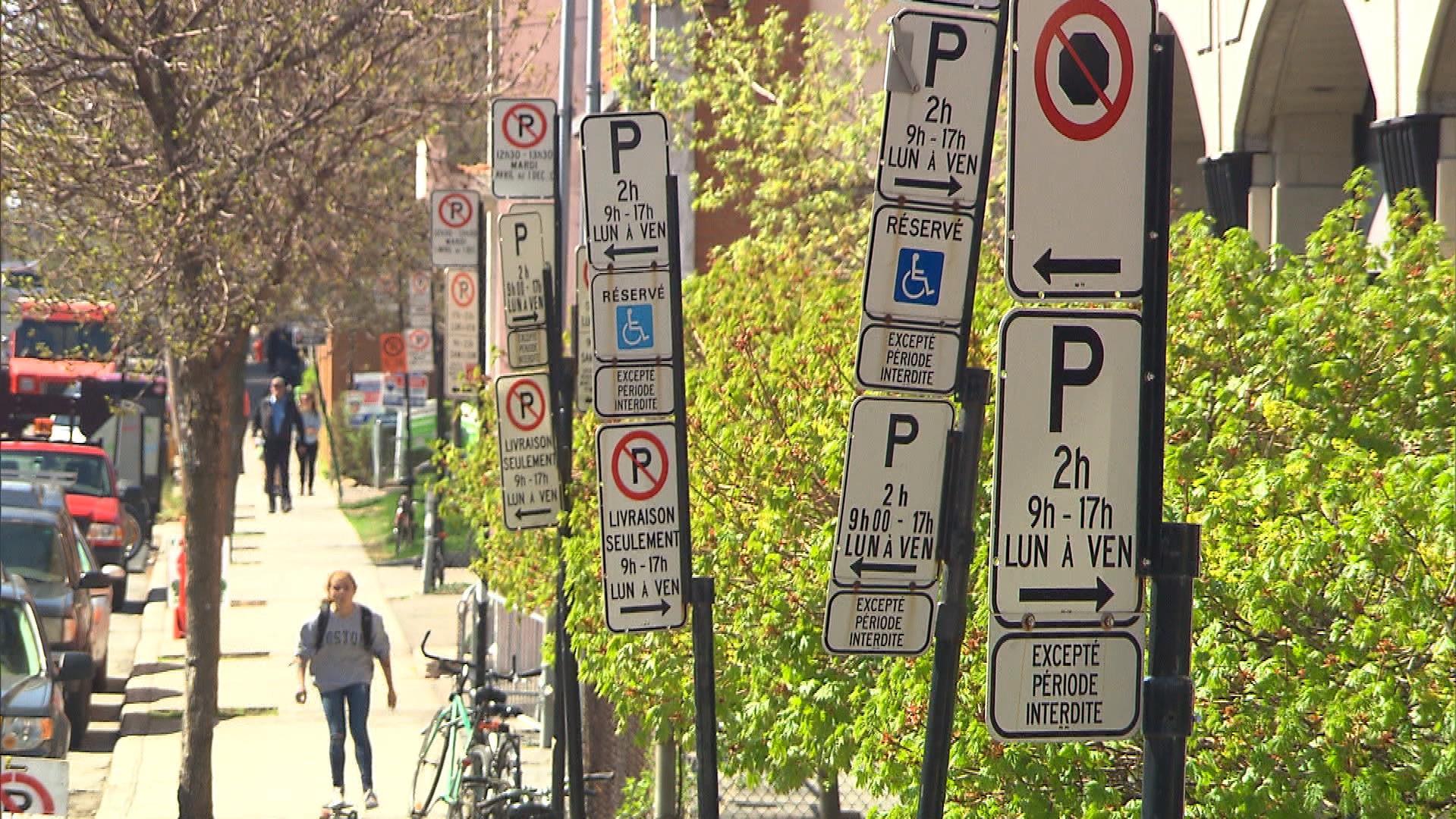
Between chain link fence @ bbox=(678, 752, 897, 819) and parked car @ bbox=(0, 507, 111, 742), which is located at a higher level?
parked car @ bbox=(0, 507, 111, 742)

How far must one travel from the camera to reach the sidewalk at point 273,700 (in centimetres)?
1532

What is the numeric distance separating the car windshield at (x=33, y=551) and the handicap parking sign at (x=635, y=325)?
1233 cm

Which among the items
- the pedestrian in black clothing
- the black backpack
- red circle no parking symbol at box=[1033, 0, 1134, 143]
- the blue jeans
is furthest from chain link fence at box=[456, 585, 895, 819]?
the pedestrian in black clothing

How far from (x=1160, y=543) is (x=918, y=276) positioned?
164 cm

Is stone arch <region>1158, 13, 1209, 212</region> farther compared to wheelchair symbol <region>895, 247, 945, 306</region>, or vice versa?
stone arch <region>1158, 13, 1209, 212</region>

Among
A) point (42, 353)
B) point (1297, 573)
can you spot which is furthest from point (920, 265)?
point (42, 353)

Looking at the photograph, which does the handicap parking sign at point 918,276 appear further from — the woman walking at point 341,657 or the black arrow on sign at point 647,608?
the woman walking at point 341,657

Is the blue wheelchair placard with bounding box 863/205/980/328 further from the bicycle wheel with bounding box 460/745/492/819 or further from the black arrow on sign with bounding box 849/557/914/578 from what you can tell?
the bicycle wheel with bounding box 460/745/492/819

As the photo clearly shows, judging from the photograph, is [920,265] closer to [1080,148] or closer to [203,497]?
[1080,148]

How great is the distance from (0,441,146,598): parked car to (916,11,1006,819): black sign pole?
2260cm

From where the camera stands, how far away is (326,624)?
14.9 metres

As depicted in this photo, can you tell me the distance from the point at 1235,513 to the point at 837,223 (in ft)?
30.4

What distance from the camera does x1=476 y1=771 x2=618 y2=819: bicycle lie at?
12031 mm

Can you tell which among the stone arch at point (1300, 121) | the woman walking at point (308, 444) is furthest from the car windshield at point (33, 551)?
the woman walking at point (308, 444)
